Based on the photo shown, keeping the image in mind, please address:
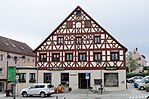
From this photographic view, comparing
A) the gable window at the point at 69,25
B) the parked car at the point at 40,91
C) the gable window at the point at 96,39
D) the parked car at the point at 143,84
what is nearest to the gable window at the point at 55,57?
the gable window at the point at 69,25

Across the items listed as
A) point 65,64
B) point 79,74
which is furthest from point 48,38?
point 79,74

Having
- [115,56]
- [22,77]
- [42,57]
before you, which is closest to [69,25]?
[42,57]

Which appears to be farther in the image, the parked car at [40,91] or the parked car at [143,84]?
the parked car at [143,84]

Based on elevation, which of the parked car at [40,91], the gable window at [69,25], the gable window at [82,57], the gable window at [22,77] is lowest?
the parked car at [40,91]

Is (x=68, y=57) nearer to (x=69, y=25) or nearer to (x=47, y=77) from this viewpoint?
(x=47, y=77)

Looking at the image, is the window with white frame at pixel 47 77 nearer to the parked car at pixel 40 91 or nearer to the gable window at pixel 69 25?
the parked car at pixel 40 91

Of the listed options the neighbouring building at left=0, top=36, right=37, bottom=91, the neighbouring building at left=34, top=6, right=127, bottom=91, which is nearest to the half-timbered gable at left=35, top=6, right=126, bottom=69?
the neighbouring building at left=34, top=6, right=127, bottom=91

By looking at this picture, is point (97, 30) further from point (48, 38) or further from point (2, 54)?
point (2, 54)

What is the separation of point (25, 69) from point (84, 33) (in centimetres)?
1128

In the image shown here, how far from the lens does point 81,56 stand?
1593 inches

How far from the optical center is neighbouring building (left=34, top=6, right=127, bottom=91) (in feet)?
129

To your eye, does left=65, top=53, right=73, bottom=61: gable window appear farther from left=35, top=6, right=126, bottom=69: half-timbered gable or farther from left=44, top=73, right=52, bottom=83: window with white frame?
left=44, top=73, right=52, bottom=83: window with white frame

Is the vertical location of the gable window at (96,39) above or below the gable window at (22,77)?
above

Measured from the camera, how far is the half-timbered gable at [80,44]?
39.5 metres
